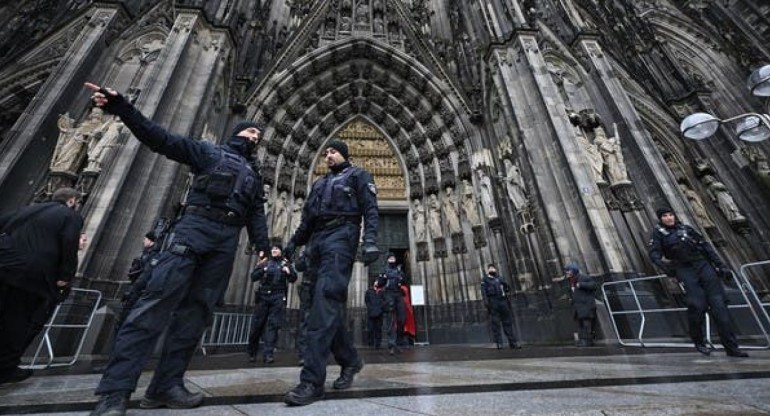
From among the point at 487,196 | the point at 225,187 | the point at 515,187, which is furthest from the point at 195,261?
the point at 487,196

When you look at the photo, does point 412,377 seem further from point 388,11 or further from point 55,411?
point 388,11

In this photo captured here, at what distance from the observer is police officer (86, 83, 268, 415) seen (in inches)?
69.7

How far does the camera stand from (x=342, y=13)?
14766 millimetres

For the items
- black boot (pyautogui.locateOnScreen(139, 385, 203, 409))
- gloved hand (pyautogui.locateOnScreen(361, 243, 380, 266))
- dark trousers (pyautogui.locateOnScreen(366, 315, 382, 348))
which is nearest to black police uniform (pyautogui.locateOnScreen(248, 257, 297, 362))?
dark trousers (pyautogui.locateOnScreen(366, 315, 382, 348))

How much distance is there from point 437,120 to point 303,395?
478 inches

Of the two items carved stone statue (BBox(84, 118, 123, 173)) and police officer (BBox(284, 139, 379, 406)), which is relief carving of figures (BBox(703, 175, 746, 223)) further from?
carved stone statue (BBox(84, 118, 123, 173))

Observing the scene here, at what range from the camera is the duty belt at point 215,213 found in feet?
7.25

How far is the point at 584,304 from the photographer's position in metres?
6.65

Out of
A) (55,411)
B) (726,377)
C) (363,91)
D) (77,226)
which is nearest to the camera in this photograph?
(55,411)

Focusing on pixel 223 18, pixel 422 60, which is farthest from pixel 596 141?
pixel 223 18

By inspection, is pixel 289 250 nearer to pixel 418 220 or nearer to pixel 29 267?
pixel 29 267

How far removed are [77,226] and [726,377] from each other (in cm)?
551

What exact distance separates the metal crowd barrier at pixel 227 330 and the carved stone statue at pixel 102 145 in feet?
14.0

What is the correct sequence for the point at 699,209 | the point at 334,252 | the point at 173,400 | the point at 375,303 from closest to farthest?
the point at 173,400
the point at 334,252
the point at 375,303
the point at 699,209
